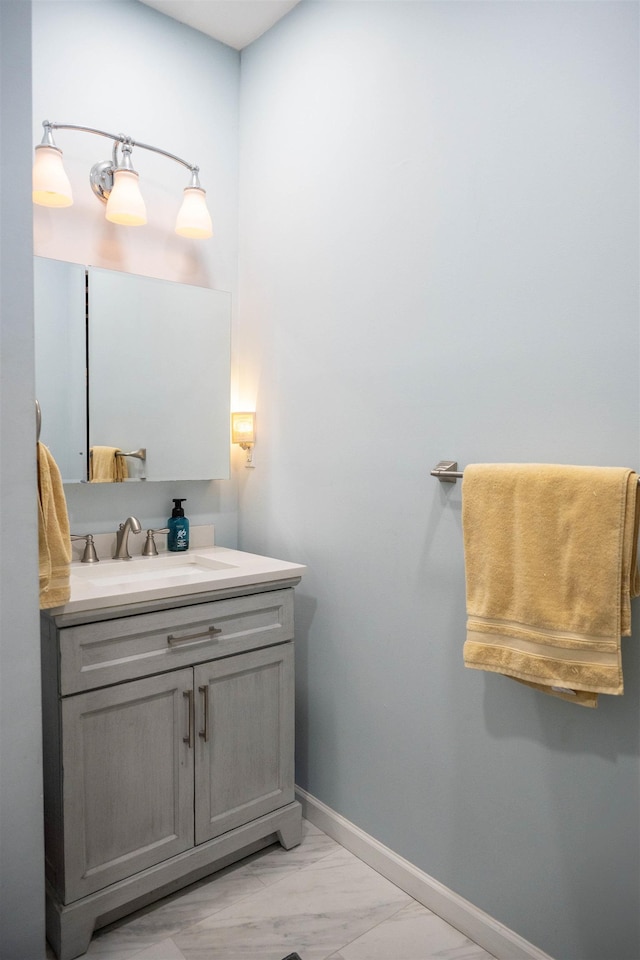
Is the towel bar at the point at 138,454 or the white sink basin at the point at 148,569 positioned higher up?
the towel bar at the point at 138,454

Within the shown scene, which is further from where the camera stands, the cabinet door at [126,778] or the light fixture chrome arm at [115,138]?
the light fixture chrome arm at [115,138]

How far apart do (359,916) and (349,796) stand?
35cm

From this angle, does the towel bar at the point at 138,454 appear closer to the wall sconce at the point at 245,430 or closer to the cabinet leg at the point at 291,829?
the wall sconce at the point at 245,430

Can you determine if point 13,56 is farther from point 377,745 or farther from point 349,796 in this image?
point 349,796

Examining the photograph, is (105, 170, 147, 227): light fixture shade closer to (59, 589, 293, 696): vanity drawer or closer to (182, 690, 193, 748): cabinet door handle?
(59, 589, 293, 696): vanity drawer

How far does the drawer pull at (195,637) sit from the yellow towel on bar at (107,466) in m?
0.63

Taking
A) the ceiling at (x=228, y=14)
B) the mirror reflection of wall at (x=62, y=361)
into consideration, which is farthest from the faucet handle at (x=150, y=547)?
the ceiling at (x=228, y=14)

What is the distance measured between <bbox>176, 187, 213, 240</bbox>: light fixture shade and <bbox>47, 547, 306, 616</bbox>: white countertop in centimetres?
112

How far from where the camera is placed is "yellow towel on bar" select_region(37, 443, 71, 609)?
143cm

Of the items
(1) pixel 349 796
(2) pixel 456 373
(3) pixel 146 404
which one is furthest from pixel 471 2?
(1) pixel 349 796

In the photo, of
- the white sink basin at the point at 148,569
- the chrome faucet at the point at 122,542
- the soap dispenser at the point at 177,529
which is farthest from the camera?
the soap dispenser at the point at 177,529

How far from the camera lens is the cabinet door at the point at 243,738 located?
179 cm

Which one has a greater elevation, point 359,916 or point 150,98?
point 150,98

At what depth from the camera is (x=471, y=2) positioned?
158cm
